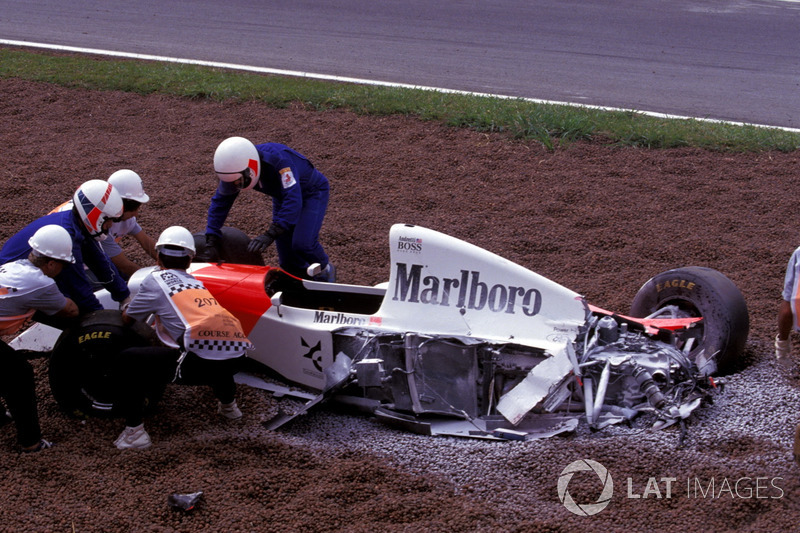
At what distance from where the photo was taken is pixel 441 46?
13.7m

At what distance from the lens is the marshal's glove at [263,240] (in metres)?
6.32

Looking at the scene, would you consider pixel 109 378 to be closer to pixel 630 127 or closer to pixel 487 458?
pixel 487 458

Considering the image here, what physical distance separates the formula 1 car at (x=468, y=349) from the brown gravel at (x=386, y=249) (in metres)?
0.28

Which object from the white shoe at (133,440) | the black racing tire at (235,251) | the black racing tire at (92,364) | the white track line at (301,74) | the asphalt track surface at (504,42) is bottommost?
the white shoe at (133,440)

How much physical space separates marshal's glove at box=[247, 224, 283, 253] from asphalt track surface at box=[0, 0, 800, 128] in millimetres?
6235

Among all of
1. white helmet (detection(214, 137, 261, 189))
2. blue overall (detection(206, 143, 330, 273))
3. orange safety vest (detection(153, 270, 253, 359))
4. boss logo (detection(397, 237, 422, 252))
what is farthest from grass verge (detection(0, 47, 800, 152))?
orange safety vest (detection(153, 270, 253, 359))

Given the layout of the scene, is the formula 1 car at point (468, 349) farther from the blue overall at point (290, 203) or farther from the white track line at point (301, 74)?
the white track line at point (301, 74)

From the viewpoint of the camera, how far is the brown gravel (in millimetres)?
4383

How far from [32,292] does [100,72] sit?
822 cm

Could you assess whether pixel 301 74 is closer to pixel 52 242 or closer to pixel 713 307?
pixel 52 242

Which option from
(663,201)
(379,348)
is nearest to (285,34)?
(663,201)

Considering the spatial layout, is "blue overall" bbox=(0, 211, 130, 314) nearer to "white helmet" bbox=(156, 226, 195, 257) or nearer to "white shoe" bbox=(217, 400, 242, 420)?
"white helmet" bbox=(156, 226, 195, 257)

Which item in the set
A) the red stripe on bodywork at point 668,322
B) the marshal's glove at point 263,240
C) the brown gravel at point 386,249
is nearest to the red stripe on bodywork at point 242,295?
the marshal's glove at point 263,240

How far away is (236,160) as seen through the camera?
6.37m
